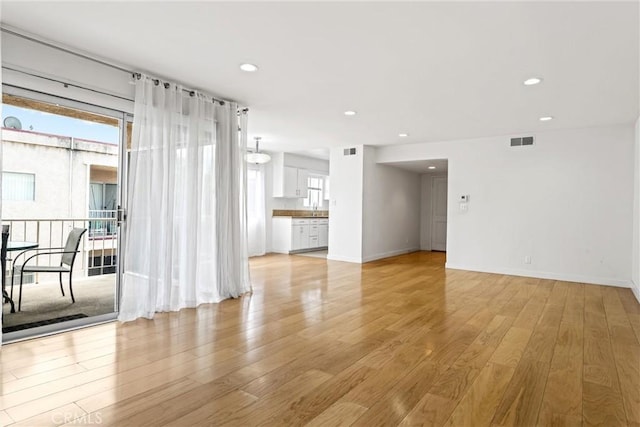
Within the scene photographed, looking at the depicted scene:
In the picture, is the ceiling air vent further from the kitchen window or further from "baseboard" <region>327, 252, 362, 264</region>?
the kitchen window

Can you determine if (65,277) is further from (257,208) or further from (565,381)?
(565,381)

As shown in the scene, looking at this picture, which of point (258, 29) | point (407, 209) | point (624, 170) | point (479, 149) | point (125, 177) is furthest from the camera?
point (407, 209)

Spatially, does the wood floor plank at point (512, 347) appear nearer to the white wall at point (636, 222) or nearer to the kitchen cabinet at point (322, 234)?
the white wall at point (636, 222)

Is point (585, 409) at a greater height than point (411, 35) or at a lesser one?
lesser

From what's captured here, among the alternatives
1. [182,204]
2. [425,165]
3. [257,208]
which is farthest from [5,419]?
[425,165]

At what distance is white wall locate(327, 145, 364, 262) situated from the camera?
24.8ft

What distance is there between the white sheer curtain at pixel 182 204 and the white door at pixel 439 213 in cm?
666

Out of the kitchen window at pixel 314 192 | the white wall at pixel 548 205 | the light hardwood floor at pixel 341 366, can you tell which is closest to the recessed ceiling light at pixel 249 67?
the light hardwood floor at pixel 341 366

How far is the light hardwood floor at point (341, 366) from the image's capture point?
6.41ft

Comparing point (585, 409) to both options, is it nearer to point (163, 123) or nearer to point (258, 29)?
point (258, 29)

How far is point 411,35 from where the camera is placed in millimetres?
2771

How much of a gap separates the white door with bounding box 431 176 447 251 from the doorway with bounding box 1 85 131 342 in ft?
26.0

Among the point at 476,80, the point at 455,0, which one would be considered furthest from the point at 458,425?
the point at 476,80

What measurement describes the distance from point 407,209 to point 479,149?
2991 millimetres
